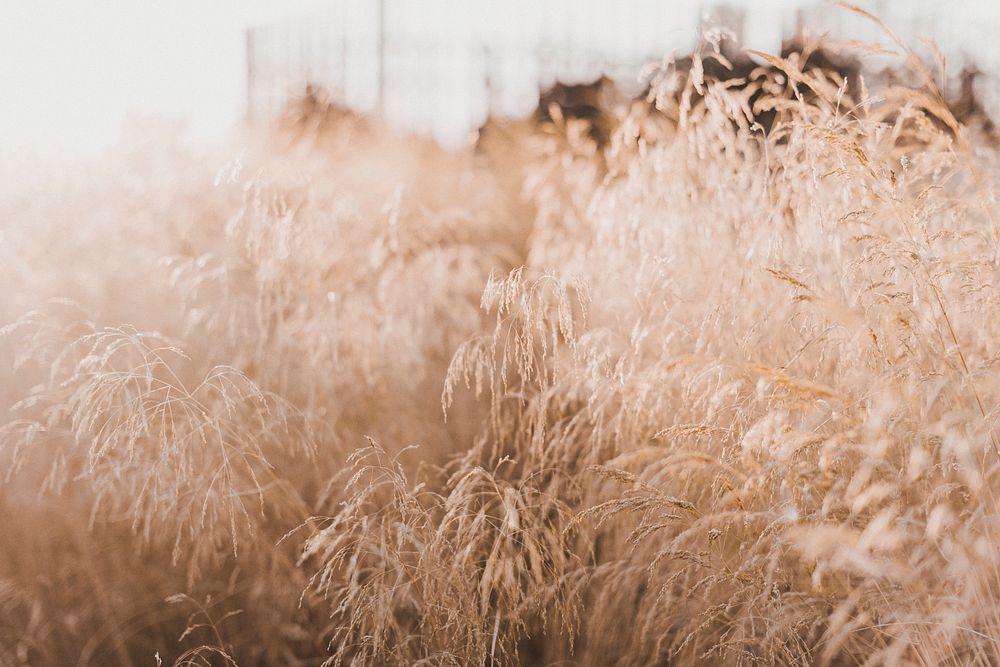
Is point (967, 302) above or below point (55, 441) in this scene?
above

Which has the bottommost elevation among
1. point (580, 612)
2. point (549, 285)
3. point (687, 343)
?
point (580, 612)

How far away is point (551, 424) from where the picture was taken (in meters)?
2.40

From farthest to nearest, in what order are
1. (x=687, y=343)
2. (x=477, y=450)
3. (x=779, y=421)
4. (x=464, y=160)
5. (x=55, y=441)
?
(x=464, y=160) → (x=55, y=441) → (x=687, y=343) → (x=477, y=450) → (x=779, y=421)

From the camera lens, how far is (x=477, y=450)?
201cm

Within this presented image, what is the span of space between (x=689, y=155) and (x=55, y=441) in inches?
83.4

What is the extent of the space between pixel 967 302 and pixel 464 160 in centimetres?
369

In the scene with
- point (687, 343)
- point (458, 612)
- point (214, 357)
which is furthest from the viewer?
point (214, 357)

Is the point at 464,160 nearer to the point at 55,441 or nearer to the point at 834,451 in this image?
the point at 55,441

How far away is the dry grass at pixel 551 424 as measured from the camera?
148 cm

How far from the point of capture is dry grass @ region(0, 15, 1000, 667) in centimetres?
148

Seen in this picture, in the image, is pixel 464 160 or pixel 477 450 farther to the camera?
pixel 464 160

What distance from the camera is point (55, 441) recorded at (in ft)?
8.04

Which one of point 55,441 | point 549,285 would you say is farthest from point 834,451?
point 55,441

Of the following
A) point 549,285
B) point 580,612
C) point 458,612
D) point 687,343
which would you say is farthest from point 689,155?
point 458,612
